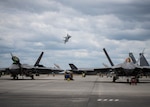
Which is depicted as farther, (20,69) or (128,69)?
(20,69)

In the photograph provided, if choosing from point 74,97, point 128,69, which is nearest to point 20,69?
point 128,69

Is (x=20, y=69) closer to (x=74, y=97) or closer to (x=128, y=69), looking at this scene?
(x=128, y=69)

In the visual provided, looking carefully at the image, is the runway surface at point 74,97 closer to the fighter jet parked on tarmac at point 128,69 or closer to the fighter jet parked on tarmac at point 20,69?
the fighter jet parked on tarmac at point 128,69

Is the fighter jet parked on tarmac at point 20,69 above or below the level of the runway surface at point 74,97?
above

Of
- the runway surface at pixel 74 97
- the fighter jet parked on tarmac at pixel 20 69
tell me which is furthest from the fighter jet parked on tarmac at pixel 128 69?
the fighter jet parked on tarmac at pixel 20 69

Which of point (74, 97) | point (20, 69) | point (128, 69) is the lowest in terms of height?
point (74, 97)

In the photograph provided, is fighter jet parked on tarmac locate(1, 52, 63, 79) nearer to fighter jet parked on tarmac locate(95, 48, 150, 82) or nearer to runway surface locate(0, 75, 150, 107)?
fighter jet parked on tarmac locate(95, 48, 150, 82)

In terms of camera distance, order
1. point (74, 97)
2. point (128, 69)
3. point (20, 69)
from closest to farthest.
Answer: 1. point (74, 97)
2. point (128, 69)
3. point (20, 69)

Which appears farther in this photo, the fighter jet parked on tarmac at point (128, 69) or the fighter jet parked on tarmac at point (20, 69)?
the fighter jet parked on tarmac at point (20, 69)

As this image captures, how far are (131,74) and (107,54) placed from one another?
9.88 m

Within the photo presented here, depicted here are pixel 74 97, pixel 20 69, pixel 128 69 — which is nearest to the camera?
pixel 74 97

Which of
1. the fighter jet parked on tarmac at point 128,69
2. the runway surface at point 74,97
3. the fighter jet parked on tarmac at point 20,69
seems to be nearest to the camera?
the runway surface at point 74,97

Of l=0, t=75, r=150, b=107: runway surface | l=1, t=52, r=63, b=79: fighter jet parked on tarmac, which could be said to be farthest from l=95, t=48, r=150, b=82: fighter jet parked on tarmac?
l=1, t=52, r=63, b=79: fighter jet parked on tarmac

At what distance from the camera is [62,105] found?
1248 cm
